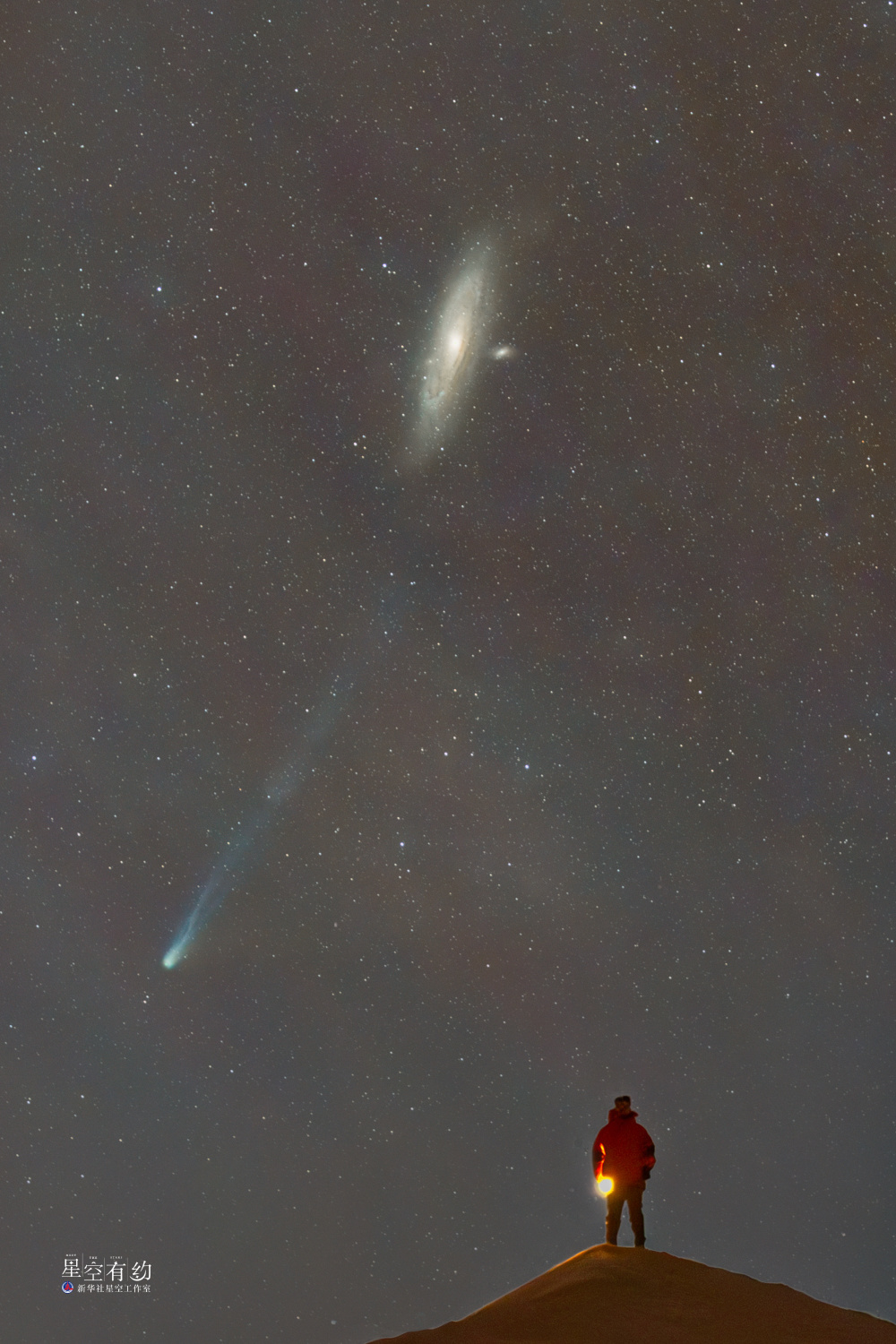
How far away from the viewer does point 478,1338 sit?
22.2ft

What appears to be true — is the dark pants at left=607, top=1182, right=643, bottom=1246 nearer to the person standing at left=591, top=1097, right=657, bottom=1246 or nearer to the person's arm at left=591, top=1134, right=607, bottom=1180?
the person standing at left=591, top=1097, right=657, bottom=1246

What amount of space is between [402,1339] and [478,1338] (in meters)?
0.48

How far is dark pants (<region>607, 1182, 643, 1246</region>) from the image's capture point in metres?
8.91

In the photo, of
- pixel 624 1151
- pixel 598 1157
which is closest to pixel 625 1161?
pixel 624 1151

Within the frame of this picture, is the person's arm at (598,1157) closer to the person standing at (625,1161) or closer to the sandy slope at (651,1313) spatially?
the person standing at (625,1161)

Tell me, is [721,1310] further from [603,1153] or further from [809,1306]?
[603,1153]

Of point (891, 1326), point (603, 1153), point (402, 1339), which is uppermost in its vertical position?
point (603, 1153)

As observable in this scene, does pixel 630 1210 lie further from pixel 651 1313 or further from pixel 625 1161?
pixel 651 1313

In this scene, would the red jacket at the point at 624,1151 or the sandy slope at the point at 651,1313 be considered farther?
the red jacket at the point at 624,1151

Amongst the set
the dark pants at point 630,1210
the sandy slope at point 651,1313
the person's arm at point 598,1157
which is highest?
the person's arm at point 598,1157

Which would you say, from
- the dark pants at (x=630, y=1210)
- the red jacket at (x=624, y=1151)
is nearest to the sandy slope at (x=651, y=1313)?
the dark pants at (x=630, y=1210)

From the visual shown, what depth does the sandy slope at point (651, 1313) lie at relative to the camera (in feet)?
22.3

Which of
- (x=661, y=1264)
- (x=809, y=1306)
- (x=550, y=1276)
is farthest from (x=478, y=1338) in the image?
(x=809, y=1306)

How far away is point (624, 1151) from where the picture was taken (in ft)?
29.4
